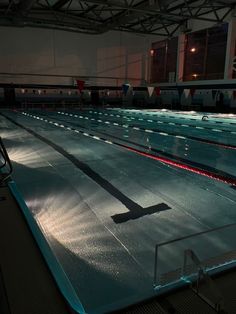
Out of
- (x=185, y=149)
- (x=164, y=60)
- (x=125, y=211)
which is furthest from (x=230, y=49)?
(x=125, y=211)

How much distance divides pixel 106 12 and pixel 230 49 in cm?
693

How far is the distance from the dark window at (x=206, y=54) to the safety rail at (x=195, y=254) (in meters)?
14.4

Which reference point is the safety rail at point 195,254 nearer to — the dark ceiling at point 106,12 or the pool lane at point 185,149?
the pool lane at point 185,149

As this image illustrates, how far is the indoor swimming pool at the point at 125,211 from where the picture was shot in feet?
5.57

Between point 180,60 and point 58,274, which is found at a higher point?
point 180,60

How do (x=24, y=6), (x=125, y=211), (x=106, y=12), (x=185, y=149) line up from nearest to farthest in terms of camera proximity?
(x=125, y=211) → (x=185, y=149) → (x=24, y=6) → (x=106, y=12)

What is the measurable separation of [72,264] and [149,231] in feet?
2.44

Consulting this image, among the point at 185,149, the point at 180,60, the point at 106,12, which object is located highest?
the point at 106,12

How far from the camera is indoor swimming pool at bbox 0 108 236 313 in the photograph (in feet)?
5.57

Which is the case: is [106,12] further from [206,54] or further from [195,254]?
[195,254]

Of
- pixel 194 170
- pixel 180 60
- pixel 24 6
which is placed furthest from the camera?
pixel 180 60

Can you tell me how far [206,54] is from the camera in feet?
53.0

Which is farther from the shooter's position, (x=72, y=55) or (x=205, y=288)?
(x=72, y=55)

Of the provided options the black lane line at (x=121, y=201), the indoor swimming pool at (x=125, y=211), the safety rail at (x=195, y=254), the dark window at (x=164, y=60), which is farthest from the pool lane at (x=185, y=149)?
the dark window at (x=164, y=60)
